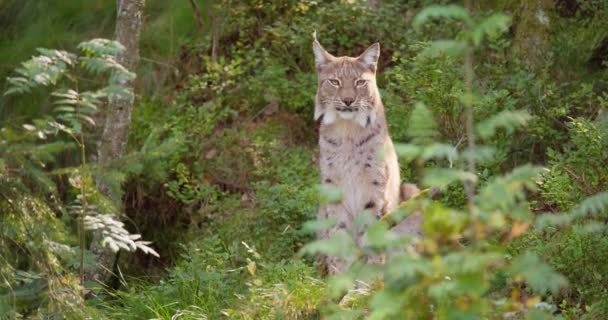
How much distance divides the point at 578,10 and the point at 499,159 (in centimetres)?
213

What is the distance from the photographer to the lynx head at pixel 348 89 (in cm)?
668

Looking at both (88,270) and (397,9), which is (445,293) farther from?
(397,9)

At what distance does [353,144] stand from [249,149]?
1.78 meters

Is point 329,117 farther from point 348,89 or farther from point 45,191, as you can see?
point 45,191

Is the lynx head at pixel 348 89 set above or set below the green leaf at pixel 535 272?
above

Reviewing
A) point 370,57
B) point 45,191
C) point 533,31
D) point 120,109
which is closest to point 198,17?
point 120,109

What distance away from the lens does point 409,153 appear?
3.02m

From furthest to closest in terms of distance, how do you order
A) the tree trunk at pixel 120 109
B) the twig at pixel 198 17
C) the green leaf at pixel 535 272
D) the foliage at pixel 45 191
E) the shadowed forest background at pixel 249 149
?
the twig at pixel 198 17 → the tree trunk at pixel 120 109 → the shadowed forest background at pixel 249 149 → the foliage at pixel 45 191 → the green leaf at pixel 535 272

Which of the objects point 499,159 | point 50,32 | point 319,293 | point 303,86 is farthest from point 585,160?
point 50,32

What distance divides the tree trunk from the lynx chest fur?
1.35 meters

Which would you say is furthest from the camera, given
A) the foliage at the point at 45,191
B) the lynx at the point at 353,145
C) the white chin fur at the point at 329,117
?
the white chin fur at the point at 329,117

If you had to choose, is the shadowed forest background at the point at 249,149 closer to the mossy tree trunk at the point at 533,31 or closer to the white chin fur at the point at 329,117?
the mossy tree trunk at the point at 533,31

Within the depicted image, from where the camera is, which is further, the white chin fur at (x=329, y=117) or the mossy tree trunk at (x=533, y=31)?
the mossy tree trunk at (x=533, y=31)

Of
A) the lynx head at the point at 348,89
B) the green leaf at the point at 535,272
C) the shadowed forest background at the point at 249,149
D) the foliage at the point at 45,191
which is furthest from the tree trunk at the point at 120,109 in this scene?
the green leaf at the point at 535,272
